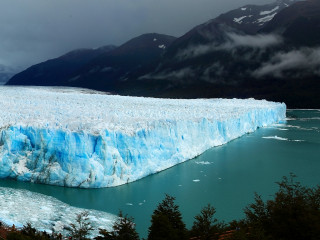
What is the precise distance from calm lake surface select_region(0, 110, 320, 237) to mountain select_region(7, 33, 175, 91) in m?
81.9

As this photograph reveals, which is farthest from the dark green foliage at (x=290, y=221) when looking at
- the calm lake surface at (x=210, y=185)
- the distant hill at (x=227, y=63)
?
the distant hill at (x=227, y=63)

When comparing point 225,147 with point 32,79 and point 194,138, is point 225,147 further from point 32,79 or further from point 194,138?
point 32,79

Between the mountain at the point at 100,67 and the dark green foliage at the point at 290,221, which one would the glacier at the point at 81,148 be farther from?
the mountain at the point at 100,67

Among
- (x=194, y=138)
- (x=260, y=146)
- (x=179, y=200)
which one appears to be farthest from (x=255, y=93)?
(x=179, y=200)

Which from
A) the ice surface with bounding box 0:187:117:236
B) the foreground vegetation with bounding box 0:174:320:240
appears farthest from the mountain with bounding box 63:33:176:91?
the foreground vegetation with bounding box 0:174:320:240

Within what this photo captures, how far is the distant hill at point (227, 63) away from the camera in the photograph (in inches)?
2936

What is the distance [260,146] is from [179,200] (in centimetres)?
1174

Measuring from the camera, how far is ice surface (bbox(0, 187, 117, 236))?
335 inches

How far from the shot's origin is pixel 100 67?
106625 mm

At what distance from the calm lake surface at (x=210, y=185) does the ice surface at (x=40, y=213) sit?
50 centimetres

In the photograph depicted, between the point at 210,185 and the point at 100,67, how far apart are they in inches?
3842

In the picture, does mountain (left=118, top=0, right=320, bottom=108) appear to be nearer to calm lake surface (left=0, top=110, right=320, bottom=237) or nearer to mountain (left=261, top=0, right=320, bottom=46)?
mountain (left=261, top=0, right=320, bottom=46)

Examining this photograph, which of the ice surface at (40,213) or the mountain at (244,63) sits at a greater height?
the mountain at (244,63)

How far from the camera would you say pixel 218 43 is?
94.8m
